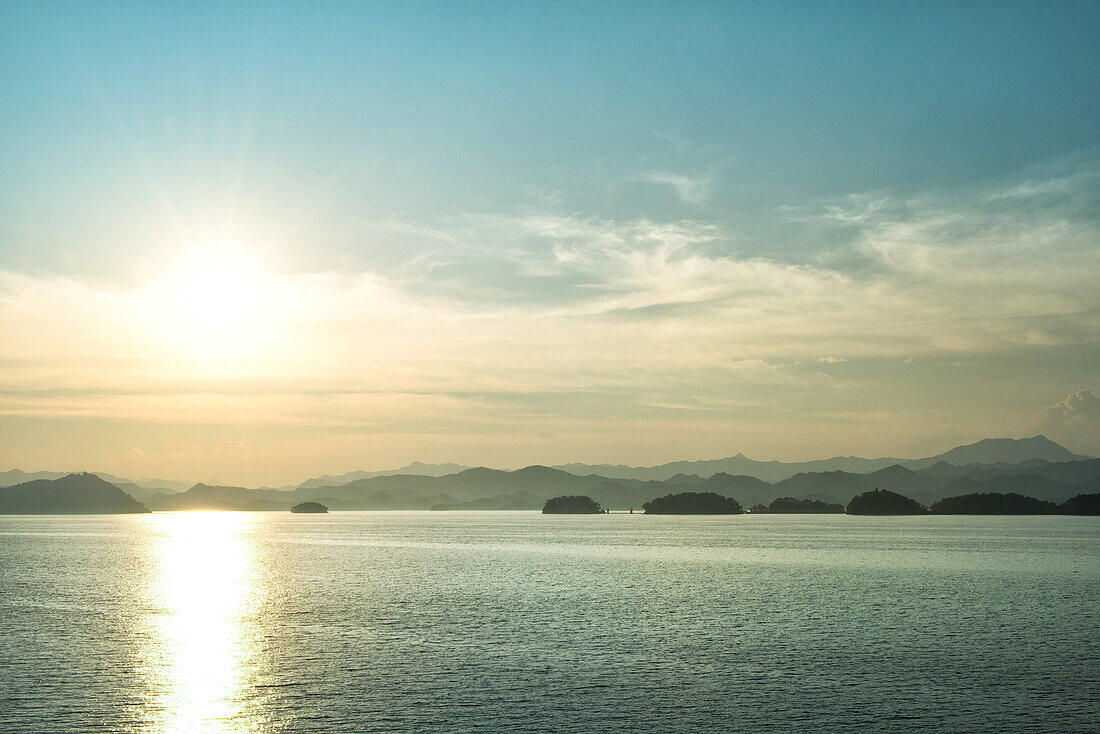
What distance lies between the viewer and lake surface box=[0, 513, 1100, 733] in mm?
39062

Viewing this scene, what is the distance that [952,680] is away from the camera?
152 feet

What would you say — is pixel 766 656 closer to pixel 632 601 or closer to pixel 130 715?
pixel 632 601

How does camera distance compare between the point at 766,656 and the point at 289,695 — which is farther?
the point at 766,656

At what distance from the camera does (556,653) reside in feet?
178

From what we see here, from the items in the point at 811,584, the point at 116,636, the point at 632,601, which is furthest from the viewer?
the point at 811,584

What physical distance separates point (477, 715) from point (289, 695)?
10.5 metres

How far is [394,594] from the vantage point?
9100cm

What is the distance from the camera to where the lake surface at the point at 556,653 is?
128 ft

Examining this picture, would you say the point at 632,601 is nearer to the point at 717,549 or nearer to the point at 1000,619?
the point at 1000,619

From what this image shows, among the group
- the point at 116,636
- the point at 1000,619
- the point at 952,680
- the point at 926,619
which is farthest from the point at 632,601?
the point at 116,636

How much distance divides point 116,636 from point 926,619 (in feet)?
206

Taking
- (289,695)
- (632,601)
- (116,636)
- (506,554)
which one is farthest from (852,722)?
(506,554)

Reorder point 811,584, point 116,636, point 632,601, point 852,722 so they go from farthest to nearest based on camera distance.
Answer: point 811,584 < point 632,601 < point 116,636 < point 852,722

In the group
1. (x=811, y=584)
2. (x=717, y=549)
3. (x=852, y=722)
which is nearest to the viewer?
Result: (x=852, y=722)
